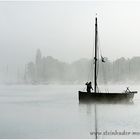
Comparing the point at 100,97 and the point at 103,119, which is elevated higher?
the point at 100,97

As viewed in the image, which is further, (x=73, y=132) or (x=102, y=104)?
(x=102, y=104)

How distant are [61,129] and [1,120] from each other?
309 inches

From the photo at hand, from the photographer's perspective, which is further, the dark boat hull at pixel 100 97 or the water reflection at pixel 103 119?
the dark boat hull at pixel 100 97

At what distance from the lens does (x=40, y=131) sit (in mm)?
26812

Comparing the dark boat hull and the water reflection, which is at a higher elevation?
the dark boat hull

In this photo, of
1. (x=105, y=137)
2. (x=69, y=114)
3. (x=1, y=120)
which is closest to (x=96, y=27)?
(x=69, y=114)

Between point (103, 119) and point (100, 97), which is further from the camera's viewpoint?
point (100, 97)

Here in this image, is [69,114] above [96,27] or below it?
below

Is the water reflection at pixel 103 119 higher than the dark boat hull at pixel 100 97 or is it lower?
lower

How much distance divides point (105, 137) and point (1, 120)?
1230 cm

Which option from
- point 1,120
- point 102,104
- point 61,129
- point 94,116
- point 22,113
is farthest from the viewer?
point 102,104

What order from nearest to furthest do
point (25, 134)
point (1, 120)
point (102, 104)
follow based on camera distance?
point (25, 134)
point (1, 120)
point (102, 104)

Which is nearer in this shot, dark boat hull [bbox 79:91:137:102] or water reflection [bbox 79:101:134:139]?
water reflection [bbox 79:101:134:139]

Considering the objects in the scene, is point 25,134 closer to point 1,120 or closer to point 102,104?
point 1,120
